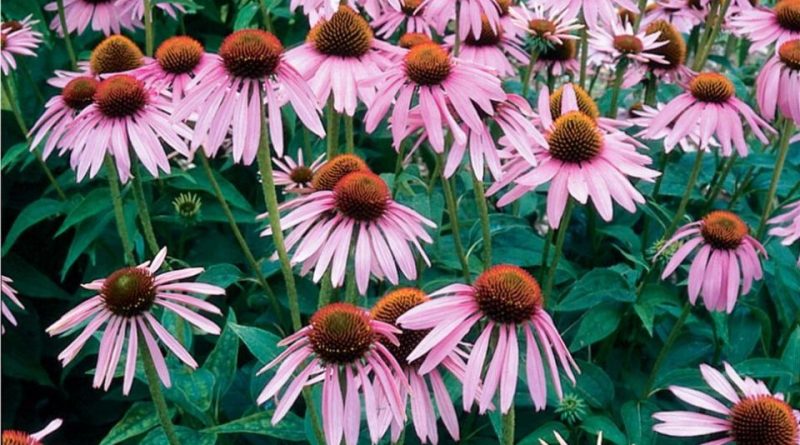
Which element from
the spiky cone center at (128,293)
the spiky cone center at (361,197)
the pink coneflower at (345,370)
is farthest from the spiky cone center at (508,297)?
the spiky cone center at (128,293)

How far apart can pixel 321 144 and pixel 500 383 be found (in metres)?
1.26

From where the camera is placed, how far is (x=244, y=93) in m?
1.35

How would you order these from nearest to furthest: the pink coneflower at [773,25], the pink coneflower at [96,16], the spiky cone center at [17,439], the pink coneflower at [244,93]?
the spiky cone center at [17,439] → the pink coneflower at [244,93] → the pink coneflower at [773,25] → the pink coneflower at [96,16]

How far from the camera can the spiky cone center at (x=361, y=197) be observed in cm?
133

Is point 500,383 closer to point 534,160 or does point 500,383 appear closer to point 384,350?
point 384,350

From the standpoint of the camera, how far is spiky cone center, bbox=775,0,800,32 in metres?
2.04

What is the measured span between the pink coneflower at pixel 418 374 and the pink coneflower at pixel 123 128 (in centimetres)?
48

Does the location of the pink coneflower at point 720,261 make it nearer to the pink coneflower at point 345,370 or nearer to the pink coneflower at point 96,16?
the pink coneflower at point 345,370

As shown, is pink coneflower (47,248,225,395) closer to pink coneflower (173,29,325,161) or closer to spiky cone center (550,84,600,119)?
pink coneflower (173,29,325,161)

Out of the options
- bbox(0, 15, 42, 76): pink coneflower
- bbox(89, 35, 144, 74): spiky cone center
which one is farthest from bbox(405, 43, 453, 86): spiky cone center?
bbox(0, 15, 42, 76): pink coneflower

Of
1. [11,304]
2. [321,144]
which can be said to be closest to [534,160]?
[321,144]

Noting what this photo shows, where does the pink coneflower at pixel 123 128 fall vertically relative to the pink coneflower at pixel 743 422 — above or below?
above

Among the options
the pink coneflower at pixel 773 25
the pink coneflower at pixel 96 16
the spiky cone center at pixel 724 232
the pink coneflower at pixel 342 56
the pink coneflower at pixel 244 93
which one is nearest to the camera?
the pink coneflower at pixel 244 93

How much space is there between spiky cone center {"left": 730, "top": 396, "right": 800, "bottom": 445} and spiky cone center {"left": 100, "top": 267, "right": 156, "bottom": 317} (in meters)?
0.82
